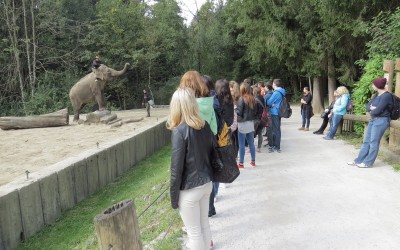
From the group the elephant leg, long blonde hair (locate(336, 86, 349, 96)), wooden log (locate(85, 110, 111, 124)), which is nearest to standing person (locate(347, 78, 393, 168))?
long blonde hair (locate(336, 86, 349, 96))

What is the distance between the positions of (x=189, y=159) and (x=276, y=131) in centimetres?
549

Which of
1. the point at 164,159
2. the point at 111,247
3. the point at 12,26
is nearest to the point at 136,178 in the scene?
the point at 164,159

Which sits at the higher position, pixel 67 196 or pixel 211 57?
pixel 211 57

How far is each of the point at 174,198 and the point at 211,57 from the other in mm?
26496

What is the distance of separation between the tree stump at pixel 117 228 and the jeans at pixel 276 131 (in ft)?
19.6

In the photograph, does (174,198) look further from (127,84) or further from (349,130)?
(127,84)

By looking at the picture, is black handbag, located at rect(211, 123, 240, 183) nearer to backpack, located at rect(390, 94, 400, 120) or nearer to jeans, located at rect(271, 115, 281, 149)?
backpack, located at rect(390, 94, 400, 120)

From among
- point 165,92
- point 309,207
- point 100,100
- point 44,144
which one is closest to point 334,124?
point 309,207

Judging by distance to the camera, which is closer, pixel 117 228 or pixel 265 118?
pixel 117 228

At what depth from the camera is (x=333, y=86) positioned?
56.4ft

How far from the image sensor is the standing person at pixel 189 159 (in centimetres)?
292

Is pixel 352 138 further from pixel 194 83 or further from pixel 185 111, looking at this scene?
pixel 185 111

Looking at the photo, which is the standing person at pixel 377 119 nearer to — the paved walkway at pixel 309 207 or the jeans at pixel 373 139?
the jeans at pixel 373 139

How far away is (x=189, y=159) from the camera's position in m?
2.97
